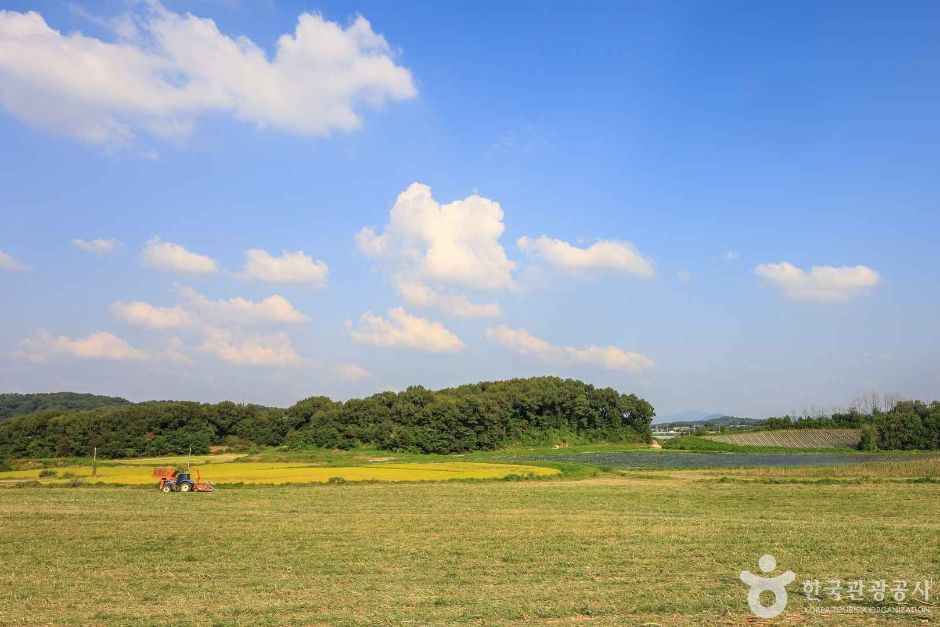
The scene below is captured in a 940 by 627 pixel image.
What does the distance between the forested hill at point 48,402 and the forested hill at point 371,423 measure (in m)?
78.7

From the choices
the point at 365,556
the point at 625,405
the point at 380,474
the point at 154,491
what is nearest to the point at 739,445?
the point at 625,405

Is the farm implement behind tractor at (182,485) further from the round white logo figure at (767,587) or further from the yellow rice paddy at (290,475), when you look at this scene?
the round white logo figure at (767,587)

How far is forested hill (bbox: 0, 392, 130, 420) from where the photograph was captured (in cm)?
16900

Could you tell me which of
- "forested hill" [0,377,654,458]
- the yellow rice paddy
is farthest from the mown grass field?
"forested hill" [0,377,654,458]

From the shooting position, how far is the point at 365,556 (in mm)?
16859

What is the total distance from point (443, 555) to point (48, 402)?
203432 mm

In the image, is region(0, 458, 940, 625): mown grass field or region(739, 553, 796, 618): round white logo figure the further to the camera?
region(0, 458, 940, 625): mown grass field

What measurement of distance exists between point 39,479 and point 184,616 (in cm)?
4428

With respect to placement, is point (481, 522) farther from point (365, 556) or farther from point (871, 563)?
point (871, 563)

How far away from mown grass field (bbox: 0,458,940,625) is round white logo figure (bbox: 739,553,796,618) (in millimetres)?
207

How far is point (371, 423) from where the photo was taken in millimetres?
105312

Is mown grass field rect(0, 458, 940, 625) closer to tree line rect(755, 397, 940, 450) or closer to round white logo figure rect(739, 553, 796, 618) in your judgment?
round white logo figure rect(739, 553, 796, 618)

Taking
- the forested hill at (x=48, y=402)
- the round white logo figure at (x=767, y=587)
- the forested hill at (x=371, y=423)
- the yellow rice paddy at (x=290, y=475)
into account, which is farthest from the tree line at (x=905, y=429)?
the forested hill at (x=48, y=402)

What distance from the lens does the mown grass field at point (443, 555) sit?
37.4 feet
